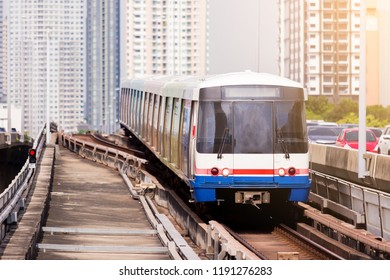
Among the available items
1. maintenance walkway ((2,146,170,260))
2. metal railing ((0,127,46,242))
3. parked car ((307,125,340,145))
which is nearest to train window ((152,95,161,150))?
maintenance walkway ((2,146,170,260))

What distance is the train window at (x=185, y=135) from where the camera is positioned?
73.1 ft

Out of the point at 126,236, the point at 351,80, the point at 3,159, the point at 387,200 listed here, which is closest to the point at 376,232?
the point at 387,200

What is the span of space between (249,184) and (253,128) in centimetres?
99

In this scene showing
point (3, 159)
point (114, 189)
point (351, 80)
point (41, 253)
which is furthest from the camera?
point (351, 80)

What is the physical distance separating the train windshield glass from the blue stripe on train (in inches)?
18.5

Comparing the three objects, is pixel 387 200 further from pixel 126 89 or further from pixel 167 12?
pixel 167 12

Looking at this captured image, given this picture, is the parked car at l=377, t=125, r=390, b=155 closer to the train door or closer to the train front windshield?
the train front windshield

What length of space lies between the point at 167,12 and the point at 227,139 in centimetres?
17884

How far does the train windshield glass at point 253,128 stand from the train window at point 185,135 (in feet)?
4.45

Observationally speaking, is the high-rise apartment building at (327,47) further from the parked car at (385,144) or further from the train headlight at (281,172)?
the train headlight at (281,172)

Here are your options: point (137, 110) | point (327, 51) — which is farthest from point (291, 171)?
point (327, 51)

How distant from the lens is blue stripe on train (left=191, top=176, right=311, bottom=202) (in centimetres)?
2069

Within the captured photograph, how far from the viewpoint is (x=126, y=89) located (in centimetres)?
5097

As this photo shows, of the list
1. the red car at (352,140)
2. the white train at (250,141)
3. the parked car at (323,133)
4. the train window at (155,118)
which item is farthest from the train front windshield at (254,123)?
the parked car at (323,133)
